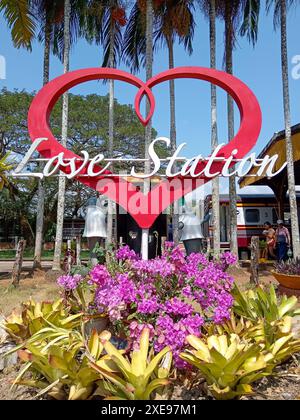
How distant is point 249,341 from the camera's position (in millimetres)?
3602

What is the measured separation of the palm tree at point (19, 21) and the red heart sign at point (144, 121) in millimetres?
7299

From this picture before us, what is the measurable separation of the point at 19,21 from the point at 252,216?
40.8 feet

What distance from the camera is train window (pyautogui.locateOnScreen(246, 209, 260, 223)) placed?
1559cm

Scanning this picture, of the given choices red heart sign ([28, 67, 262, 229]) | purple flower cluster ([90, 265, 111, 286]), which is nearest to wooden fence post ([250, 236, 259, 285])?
red heart sign ([28, 67, 262, 229])

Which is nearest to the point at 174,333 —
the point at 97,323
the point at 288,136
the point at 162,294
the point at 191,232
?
the point at 162,294

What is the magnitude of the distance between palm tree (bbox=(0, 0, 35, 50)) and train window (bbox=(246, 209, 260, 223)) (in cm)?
1161

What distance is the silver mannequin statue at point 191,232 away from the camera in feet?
24.5

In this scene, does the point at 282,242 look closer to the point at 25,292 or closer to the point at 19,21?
the point at 25,292

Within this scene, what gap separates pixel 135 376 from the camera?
264 cm

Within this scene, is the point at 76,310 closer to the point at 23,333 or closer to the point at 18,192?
the point at 23,333

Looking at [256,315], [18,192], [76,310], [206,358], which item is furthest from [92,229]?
[18,192]

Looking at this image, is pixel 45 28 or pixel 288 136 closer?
pixel 288 136

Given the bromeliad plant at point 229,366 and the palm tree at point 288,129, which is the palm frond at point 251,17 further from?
the bromeliad plant at point 229,366

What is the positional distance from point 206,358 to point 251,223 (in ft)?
44.1
